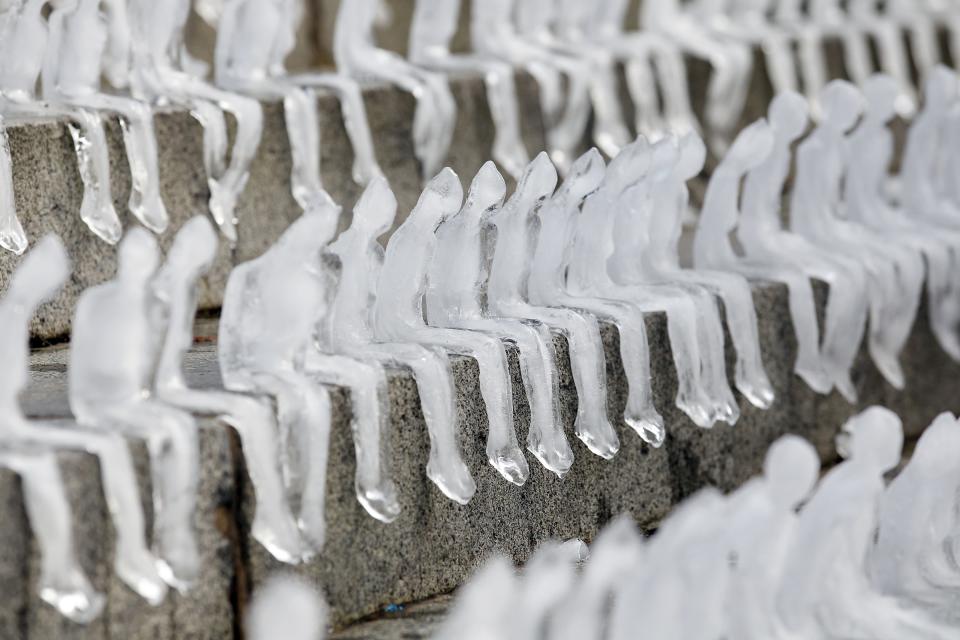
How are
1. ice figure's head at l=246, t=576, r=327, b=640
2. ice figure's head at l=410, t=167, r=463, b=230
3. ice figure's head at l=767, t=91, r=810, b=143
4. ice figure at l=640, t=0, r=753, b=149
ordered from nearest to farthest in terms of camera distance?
1. ice figure's head at l=246, t=576, r=327, b=640
2. ice figure's head at l=410, t=167, r=463, b=230
3. ice figure's head at l=767, t=91, r=810, b=143
4. ice figure at l=640, t=0, r=753, b=149

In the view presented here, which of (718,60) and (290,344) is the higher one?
(290,344)

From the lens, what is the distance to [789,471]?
2.95 metres

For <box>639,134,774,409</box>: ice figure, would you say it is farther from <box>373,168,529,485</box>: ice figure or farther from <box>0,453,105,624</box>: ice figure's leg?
<box>0,453,105,624</box>: ice figure's leg

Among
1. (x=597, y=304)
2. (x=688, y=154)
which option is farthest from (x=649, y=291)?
(x=688, y=154)

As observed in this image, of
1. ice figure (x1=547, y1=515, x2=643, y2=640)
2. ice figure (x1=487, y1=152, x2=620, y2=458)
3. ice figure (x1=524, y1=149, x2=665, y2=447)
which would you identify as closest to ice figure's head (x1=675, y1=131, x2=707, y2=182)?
ice figure (x1=524, y1=149, x2=665, y2=447)

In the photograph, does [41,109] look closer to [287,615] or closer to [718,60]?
[287,615]

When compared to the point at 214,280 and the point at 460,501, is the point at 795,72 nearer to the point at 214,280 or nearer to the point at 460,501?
the point at 214,280

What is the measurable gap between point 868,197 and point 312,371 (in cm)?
187

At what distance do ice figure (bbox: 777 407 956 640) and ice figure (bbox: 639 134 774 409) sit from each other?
2.31 feet

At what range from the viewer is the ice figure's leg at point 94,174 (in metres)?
3.70

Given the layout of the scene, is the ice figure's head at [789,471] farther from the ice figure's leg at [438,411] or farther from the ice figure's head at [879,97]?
the ice figure's head at [879,97]

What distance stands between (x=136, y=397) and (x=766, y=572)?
97cm

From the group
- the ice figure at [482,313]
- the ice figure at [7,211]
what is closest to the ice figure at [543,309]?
the ice figure at [482,313]

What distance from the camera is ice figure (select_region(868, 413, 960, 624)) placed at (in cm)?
338
